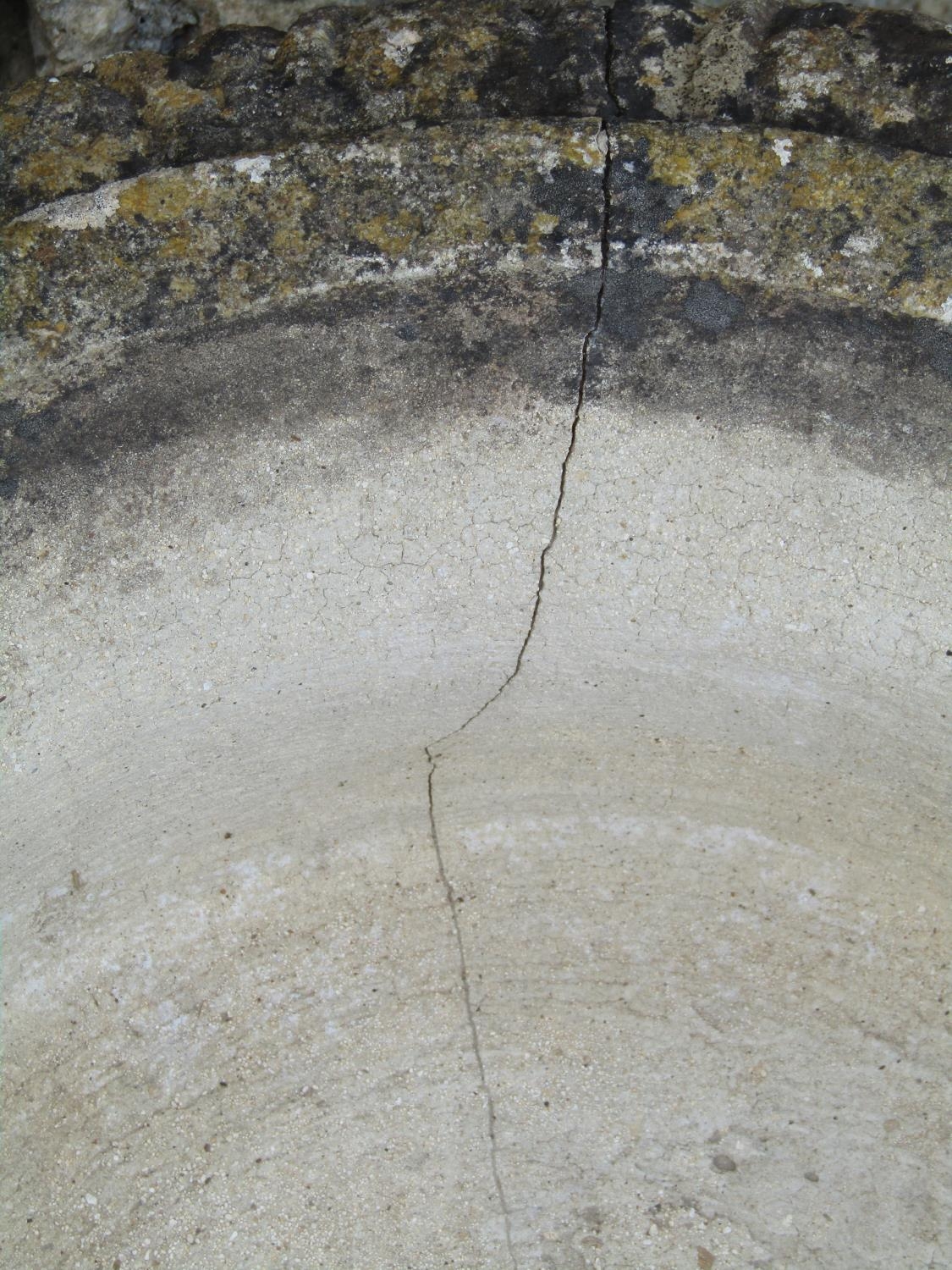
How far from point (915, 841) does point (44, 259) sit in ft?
7.95

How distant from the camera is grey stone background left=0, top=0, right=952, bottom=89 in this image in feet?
9.41

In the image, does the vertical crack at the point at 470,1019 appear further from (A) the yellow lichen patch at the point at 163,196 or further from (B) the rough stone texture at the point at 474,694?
(A) the yellow lichen patch at the point at 163,196

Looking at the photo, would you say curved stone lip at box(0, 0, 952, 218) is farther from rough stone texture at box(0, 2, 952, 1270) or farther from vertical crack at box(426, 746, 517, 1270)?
vertical crack at box(426, 746, 517, 1270)

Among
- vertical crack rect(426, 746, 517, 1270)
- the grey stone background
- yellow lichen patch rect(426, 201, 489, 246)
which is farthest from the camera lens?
the grey stone background

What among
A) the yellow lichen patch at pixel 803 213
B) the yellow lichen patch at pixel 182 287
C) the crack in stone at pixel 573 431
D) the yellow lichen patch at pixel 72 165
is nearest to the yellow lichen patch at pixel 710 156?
the yellow lichen patch at pixel 803 213

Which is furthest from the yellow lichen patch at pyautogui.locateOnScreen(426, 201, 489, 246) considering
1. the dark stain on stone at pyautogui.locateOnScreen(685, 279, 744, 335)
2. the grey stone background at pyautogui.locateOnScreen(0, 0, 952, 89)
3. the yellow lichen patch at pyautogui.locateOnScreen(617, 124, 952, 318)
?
the grey stone background at pyautogui.locateOnScreen(0, 0, 952, 89)

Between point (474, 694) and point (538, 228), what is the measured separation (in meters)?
1.10

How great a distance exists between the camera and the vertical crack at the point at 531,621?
7.48ft

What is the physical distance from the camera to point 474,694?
246 cm

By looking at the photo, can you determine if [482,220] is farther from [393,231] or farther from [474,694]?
[474,694]

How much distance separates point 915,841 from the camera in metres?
2.36

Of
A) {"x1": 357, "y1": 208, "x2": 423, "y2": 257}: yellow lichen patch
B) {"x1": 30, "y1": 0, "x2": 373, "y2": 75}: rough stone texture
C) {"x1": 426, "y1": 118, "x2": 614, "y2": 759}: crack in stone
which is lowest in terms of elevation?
{"x1": 426, "y1": 118, "x2": 614, "y2": 759}: crack in stone

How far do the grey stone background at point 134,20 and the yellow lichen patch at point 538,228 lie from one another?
105 centimetres

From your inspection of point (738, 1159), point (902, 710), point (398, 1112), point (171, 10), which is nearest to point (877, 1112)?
point (738, 1159)
